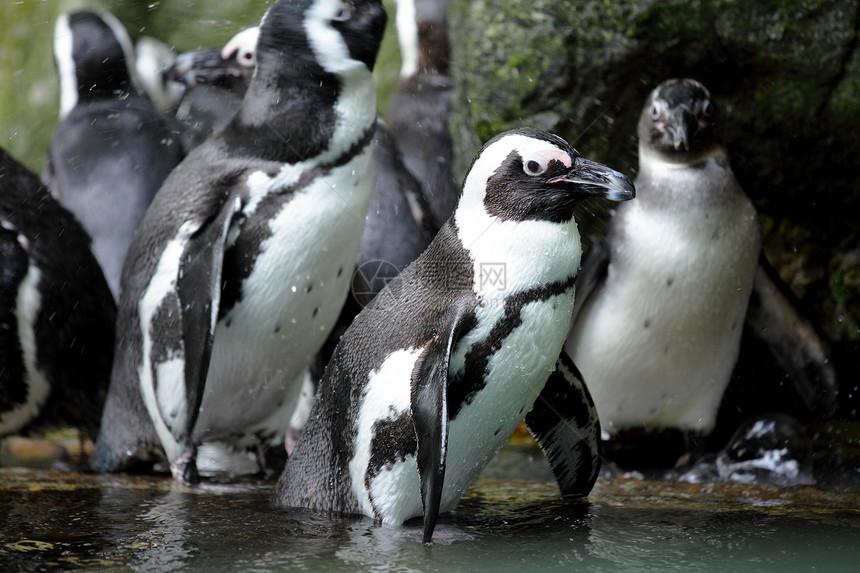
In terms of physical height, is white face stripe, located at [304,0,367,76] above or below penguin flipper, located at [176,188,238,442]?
above

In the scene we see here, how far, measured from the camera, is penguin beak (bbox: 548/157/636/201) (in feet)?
7.92

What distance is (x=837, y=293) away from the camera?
4531 mm

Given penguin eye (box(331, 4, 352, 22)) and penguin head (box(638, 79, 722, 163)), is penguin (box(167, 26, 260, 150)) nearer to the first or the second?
penguin eye (box(331, 4, 352, 22))

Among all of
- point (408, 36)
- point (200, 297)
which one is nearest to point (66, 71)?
point (408, 36)

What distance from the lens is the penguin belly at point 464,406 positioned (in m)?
2.41

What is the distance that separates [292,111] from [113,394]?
1268mm

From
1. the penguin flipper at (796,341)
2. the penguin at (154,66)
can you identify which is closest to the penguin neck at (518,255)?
the penguin flipper at (796,341)

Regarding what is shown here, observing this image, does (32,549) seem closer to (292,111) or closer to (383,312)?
(383,312)

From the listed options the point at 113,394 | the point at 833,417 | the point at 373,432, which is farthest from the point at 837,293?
the point at 113,394

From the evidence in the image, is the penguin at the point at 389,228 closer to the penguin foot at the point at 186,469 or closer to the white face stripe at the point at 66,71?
the penguin foot at the point at 186,469

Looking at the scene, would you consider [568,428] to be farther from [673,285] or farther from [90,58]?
[90,58]

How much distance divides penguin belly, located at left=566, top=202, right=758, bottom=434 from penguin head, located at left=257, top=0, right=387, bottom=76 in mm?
1229

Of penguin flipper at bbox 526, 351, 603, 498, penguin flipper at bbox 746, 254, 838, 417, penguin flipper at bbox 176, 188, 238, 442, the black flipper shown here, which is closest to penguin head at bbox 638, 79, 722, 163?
penguin flipper at bbox 746, 254, 838, 417

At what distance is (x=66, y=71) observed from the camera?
5.39 metres
